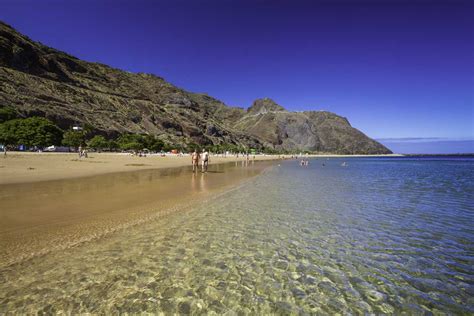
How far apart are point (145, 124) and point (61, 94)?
37.1m

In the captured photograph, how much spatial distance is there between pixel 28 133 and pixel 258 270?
237 ft

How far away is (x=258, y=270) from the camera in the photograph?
16.5 feet

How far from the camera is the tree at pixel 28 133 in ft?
183

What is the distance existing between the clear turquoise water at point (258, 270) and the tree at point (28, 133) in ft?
216

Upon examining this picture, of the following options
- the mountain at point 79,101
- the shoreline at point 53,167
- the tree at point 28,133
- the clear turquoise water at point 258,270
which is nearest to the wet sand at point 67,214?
the clear turquoise water at point 258,270

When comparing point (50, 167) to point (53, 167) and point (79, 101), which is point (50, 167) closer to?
point (53, 167)

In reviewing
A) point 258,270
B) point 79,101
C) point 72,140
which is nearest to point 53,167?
point 258,270

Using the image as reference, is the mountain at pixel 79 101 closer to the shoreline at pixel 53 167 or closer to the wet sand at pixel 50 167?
the shoreline at pixel 53 167

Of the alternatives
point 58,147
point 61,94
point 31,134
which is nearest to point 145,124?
point 61,94

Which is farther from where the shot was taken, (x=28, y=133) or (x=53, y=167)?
(x=28, y=133)

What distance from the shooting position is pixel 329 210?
10258mm

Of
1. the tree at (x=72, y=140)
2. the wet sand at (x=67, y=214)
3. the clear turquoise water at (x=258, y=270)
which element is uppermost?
the tree at (x=72, y=140)

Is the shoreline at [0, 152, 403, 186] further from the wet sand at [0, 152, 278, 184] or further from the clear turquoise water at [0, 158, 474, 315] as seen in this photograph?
the clear turquoise water at [0, 158, 474, 315]

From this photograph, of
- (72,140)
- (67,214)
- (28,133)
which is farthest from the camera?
(72,140)
